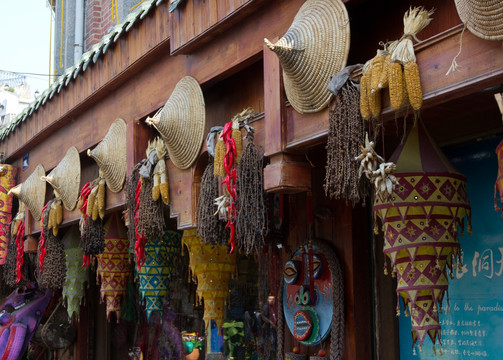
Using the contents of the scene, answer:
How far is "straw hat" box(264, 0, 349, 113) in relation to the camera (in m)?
3.08

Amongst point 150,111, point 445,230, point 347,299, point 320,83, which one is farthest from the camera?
point 150,111

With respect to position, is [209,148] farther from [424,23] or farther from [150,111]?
[424,23]

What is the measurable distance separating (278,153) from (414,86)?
0.95 meters

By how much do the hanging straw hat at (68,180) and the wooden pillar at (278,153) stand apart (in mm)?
2831

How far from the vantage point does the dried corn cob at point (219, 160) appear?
3.72 metres

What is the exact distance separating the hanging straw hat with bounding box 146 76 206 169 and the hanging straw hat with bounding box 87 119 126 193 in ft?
2.96

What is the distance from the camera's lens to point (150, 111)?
4.87 meters

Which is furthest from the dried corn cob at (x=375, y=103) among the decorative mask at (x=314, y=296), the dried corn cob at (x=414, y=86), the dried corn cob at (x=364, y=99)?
the decorative mask at (x=314, y=296)

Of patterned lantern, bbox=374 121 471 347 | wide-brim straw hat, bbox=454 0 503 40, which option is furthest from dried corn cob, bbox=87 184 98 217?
wide-brim straw hat, bbox=454 0 503 40

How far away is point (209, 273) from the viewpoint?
4645 millimetres

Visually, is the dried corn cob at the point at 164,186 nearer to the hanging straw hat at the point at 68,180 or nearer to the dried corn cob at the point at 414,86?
the hanging straw hat at the point at 68,180

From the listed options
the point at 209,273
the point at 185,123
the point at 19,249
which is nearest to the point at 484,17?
the point at 185,123

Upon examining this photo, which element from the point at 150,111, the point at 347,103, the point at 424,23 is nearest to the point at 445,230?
the point at 347,103

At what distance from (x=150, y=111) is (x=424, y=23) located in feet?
8.24
